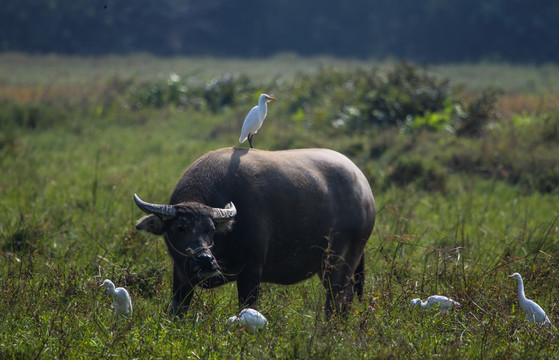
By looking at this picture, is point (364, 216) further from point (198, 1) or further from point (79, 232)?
point (198, 1)

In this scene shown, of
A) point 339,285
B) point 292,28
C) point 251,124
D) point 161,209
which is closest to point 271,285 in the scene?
point 339,285

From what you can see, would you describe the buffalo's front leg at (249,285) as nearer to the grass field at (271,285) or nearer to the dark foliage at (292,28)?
the grass field at (271,285)

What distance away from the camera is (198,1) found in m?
50.8

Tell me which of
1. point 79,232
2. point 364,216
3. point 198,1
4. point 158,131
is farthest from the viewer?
point 198,1

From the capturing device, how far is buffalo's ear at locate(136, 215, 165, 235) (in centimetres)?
446

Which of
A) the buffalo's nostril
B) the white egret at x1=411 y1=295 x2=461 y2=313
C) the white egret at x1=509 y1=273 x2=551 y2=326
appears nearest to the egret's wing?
the buffalo's nostril

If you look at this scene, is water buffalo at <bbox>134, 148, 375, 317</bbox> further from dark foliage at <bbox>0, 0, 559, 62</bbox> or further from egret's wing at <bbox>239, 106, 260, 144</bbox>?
dark foliage at <bbox>0, 0, 559, 62</bbox>

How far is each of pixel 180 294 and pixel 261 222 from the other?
2.36ft

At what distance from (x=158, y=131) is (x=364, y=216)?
9.99m

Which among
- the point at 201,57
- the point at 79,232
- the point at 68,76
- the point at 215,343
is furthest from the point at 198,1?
the point at 215,343

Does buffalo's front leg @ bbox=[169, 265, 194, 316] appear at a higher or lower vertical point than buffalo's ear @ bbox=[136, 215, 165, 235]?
lower

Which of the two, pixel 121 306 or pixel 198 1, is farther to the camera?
pixel 198 1

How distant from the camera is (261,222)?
4.70 m

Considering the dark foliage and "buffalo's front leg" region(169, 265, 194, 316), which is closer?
"buffalo's front leg" region(169, 265, 194, 316)
